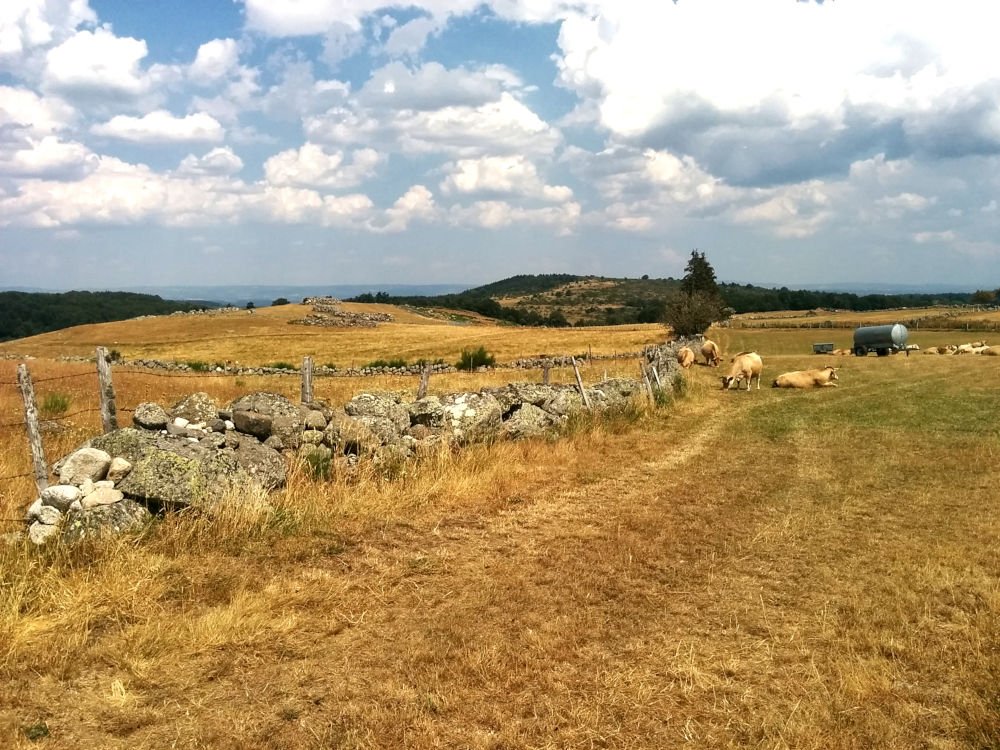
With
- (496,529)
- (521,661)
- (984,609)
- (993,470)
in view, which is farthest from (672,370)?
(521,661)

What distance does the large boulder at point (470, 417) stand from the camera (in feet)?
42.5

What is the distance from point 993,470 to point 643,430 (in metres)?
6.75

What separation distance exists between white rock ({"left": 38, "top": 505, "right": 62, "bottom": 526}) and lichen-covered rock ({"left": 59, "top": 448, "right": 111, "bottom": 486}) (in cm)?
42

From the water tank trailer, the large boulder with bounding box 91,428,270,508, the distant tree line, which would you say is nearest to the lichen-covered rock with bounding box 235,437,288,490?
the large boulder with bounding box 91,428,270,508

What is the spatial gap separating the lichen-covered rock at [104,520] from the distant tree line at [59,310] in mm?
122533

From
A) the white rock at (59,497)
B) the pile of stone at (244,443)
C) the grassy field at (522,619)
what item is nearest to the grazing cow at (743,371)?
the pile of stone at (244,443)

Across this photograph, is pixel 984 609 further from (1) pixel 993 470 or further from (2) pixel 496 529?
(1) pixel 993 470

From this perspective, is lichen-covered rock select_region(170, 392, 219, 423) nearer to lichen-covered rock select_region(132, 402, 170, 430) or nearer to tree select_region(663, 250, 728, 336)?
lichen-covered rock select_region(132, 402, 170, 430)

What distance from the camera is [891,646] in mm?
5758

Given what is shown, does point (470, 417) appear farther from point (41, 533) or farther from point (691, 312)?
point (691, 312)

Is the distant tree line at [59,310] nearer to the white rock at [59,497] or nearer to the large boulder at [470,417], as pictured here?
the large boulder at [470,417]

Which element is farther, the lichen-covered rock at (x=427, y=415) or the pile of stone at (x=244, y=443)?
the lichen-covered rock at (x=427, y=415)

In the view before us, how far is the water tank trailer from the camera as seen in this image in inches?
1558

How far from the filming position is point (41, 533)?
23.9ft
